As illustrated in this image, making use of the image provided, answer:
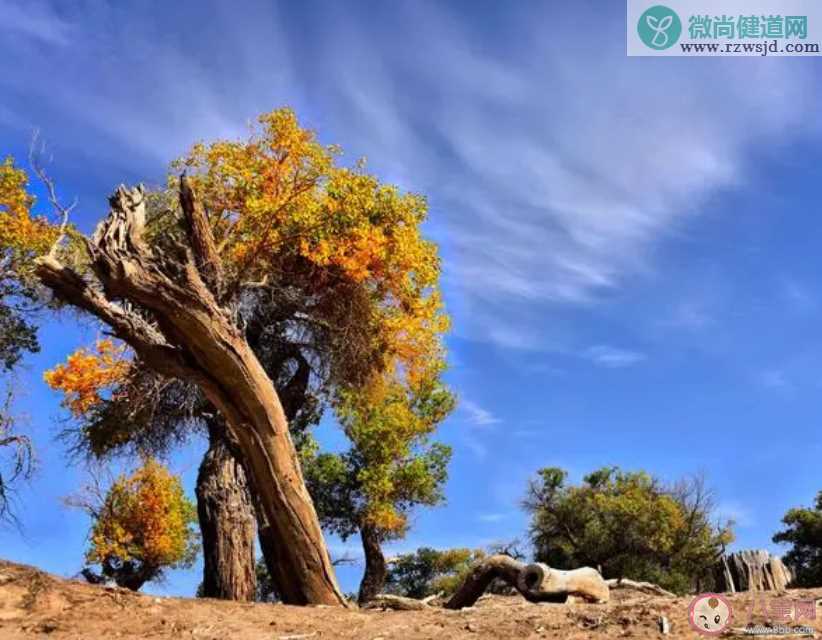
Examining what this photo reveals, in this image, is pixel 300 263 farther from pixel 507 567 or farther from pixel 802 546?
pixel 802 546

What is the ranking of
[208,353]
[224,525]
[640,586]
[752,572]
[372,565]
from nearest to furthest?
[752,572]
[208,353]
[640,586]
[224,525]
[372,565]

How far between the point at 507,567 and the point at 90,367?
11220 millimetres

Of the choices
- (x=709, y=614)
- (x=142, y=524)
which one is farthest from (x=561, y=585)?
(x=142, y=524)

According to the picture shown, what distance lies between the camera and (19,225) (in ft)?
69.9

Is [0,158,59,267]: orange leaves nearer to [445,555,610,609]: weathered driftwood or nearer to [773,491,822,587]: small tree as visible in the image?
[445,555,610,609]: weathered driftwood

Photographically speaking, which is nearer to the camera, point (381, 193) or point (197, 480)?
point (197, 480)

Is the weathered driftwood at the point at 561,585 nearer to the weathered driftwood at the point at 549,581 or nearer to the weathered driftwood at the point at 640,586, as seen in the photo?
the weathered driftwood at the point at 549,581

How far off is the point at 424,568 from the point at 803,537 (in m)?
18.8

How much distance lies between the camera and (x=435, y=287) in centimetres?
1809

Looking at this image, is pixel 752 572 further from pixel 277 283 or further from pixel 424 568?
pixel 424 568

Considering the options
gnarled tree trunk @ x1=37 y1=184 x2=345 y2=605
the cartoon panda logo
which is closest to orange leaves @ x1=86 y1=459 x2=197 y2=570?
gnarled tree trunk @ x1=37 y1=184 x2=345 y2=605

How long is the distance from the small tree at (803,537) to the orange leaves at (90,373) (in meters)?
31.4

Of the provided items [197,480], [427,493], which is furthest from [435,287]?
[427,493]

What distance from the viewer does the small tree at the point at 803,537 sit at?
35.5 metres
